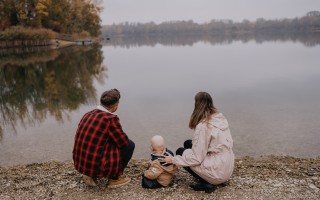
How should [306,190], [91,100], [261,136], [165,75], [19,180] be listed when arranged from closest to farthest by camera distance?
[306,190] < [19,180] < [261,136] < [91,100] < [165,75]

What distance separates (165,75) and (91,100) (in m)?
8.01

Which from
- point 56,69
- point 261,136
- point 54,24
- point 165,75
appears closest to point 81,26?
point 54,24

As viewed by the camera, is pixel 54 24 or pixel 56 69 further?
pixel 54 24

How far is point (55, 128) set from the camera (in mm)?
9734

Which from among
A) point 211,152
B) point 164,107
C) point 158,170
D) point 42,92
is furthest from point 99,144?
point 42,92

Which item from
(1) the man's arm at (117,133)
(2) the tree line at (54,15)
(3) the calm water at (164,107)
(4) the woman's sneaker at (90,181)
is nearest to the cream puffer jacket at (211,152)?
(1) the man's arm at (117,133)

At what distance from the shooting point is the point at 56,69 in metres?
23.9

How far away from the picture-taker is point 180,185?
15.8 feet

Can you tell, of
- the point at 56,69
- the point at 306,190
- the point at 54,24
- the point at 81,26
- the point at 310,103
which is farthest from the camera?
the point at 81,26

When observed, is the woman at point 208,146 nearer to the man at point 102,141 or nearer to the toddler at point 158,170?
the toddler at point 158,170

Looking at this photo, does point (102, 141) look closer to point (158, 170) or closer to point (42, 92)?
point (158, 170)

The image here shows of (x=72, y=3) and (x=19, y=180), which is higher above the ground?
(x=72, y=3)

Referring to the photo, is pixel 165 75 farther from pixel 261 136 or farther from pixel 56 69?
pixel 261 136

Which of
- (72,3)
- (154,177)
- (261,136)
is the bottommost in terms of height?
(261,136)
